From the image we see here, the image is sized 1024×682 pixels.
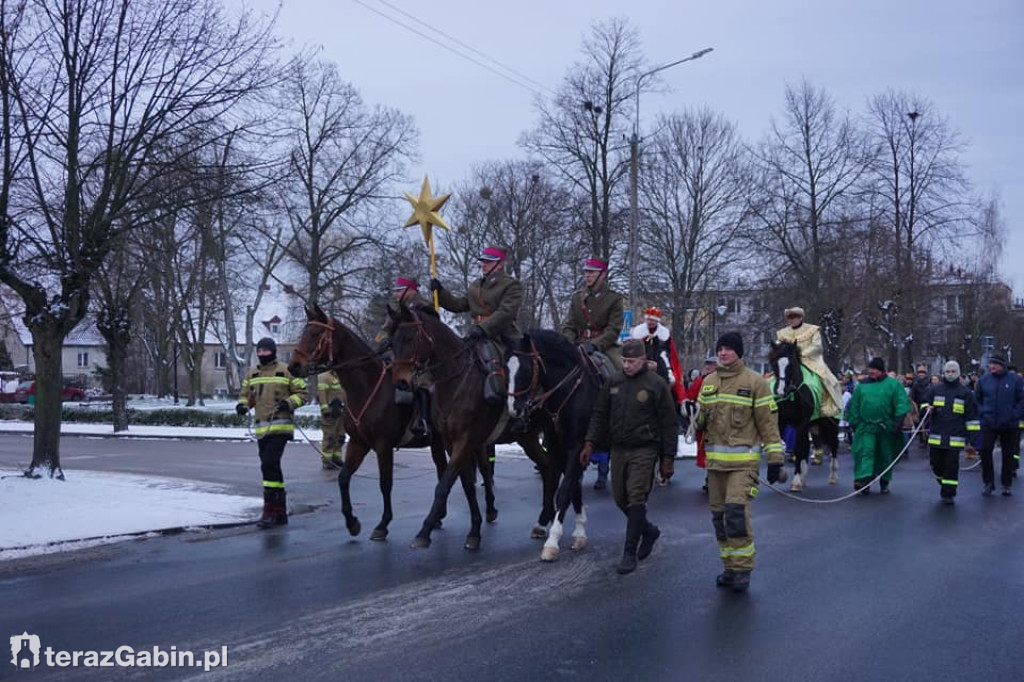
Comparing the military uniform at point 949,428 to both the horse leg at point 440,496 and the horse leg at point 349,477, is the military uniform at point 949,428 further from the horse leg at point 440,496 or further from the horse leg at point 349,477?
the horse leg at point 349,477

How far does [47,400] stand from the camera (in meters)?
13.3

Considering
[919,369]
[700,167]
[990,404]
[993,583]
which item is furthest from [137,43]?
[700,167]

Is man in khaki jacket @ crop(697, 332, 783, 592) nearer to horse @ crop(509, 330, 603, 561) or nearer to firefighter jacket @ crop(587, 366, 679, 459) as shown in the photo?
firefighter jacket @ crop(587, 366, 679, 459)

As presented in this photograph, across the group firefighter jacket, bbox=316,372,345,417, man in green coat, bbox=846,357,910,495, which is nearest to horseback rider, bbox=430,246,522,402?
man in green coat, bbox=846,357,910,495

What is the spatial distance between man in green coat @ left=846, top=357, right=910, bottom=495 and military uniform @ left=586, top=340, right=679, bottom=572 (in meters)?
6.88

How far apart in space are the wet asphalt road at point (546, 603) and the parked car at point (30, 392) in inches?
1784

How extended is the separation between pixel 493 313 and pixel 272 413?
292 centimetres

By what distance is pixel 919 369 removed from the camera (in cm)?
2391

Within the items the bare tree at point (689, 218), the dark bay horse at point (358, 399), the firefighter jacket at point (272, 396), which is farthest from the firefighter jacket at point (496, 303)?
Answer: the bare tree at point (689, 218)

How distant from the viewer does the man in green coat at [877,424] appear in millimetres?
14000

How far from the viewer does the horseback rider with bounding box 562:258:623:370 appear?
34.6 feet

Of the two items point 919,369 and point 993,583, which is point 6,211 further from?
point 919,369

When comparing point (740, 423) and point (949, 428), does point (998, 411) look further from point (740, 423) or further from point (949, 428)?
point (740, 423)

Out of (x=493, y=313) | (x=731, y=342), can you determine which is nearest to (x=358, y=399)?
(x=493, y=313)
